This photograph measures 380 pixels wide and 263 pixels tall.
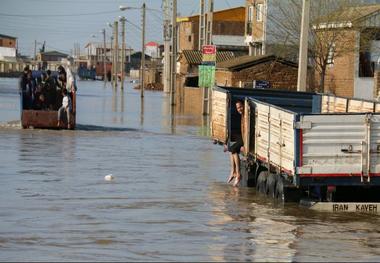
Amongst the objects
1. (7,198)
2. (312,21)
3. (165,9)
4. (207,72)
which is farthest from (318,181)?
(165,9)

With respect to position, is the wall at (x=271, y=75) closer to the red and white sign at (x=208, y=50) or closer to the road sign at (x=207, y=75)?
the road sign at (x=207, y=75)

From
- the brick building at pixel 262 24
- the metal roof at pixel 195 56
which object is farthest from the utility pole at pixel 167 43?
the brick building at pixel 262 24

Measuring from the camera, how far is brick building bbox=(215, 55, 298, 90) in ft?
183

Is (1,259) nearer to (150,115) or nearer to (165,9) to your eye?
(150,115)

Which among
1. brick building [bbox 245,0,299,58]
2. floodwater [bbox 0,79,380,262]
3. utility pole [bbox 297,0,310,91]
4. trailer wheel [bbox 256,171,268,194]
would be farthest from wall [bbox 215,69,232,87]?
trailer wheel [bbox 256,171,268,194]

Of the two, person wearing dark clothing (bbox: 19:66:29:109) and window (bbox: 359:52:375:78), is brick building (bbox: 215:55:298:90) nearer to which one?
window (bbox: 359:52:375:78)

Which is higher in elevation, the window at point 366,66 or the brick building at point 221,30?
the brick building at point 221,30

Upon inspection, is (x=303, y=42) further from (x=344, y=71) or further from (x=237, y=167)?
(x=344, y=71)

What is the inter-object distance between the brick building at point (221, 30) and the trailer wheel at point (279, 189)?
78.9 metres

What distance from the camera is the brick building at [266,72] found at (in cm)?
5578

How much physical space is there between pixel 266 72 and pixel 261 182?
37.9 m

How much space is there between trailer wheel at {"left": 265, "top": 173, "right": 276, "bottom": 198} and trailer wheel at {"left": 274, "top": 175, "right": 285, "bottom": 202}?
0.63 ft

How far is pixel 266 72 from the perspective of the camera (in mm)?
56438

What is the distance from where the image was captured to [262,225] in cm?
1464
